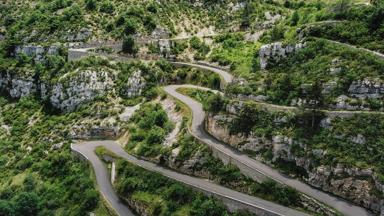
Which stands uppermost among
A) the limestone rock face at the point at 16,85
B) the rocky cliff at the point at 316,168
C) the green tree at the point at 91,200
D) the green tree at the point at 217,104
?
the green tree at the point at 217,104

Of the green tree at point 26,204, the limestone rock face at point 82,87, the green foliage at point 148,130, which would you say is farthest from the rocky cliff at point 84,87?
the green tree at point 26,204

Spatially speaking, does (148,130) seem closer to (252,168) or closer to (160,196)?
(160,196)

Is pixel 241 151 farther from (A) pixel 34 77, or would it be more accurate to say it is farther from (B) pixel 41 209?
(A) pixel 34 77

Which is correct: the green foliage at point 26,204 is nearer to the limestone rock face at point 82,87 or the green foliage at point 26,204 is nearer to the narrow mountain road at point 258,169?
the limestone rock face at point 82,87

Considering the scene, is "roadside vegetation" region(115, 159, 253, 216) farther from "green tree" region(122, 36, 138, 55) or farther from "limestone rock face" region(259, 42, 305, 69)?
"green tree" region(122, 36, 138, 55)

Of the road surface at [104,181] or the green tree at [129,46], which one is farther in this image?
the green tree at [129,46]

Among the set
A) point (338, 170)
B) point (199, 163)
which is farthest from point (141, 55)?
point (338, 170)

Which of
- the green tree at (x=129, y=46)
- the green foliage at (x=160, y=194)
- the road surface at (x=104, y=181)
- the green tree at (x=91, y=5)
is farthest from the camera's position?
the green tree at (x=91, y=5)
